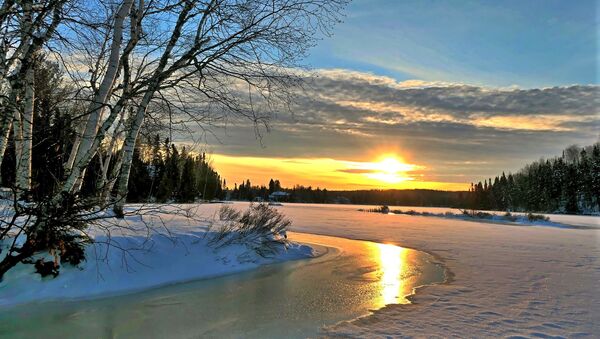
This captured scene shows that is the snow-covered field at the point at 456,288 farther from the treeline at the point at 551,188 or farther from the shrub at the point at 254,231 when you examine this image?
the treeline at the point at 551,188

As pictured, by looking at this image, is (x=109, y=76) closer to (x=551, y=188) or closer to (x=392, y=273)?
(x=392, y=273)

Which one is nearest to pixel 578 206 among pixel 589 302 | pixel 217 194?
pixel 217 194

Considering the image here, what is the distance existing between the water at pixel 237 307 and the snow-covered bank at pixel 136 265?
40 centimetres

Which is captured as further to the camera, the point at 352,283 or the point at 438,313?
the point at 352,283

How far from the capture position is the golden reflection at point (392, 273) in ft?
25.0

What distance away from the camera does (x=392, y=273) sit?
1001 centimetres

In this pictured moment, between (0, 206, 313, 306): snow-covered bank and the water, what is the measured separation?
401mm

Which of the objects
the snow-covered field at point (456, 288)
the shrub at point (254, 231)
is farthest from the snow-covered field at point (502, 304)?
the shrub at point (254, 231)

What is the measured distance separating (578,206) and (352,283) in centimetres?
8509

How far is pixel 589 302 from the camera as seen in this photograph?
23.0 feet

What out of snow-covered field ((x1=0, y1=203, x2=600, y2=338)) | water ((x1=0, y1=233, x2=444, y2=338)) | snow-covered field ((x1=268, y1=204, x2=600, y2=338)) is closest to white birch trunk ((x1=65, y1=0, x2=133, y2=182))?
water ((x1=0, y1=233, x2=444, y2=338))

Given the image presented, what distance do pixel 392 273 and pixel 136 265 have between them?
591 cm

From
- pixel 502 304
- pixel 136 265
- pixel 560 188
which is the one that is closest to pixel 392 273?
pixel 502 304

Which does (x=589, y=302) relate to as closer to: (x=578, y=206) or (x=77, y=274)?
(x=77, y=274)
